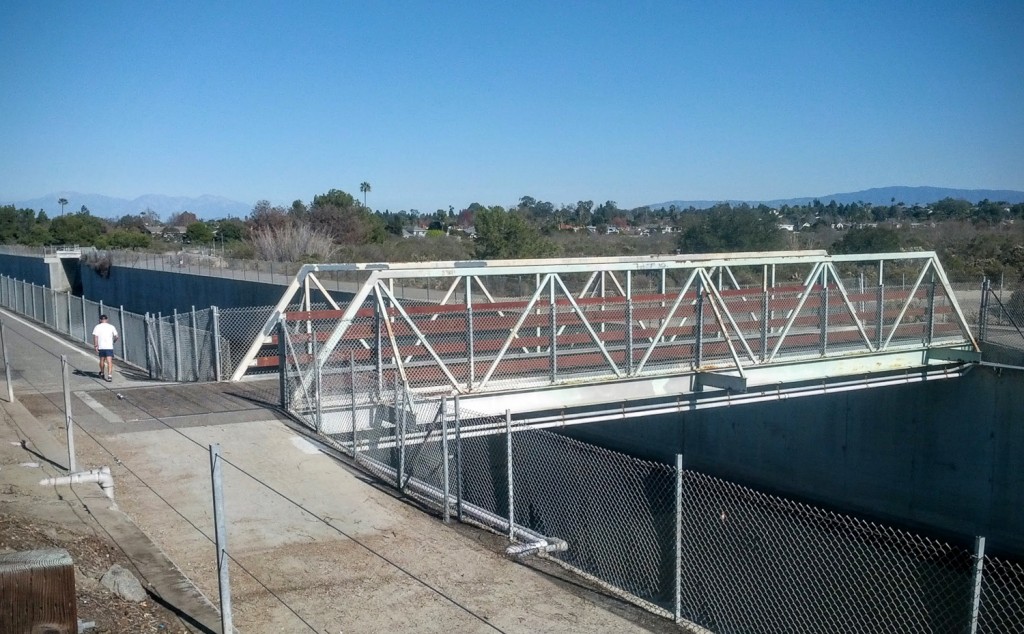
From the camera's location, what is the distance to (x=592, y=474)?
14602mm

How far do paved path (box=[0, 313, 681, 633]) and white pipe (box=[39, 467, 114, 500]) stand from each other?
220mm

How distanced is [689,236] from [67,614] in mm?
47320

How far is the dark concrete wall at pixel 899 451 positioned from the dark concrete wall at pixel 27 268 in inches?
2047

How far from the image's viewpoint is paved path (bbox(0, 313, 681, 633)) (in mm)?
7047

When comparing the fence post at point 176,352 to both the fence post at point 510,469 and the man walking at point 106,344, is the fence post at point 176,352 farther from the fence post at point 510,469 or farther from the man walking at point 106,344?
the fence post at point 510,469

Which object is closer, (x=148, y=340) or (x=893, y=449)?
(x=893, y=449)

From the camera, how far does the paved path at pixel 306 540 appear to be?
23.1 feet

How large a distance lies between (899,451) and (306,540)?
1280 cm

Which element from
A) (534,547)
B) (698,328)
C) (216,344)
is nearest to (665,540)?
(698,328)

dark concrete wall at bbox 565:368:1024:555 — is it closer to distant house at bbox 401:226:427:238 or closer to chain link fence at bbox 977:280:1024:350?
chain link fence at bbox 977:280:1024:350

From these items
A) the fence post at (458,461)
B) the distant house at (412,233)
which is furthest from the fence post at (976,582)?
the distant house at (412,233)

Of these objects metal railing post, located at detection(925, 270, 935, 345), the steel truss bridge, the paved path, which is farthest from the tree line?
the paved path

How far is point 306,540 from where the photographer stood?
8.69 m

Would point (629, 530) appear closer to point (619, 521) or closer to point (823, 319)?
point (619, 521)
